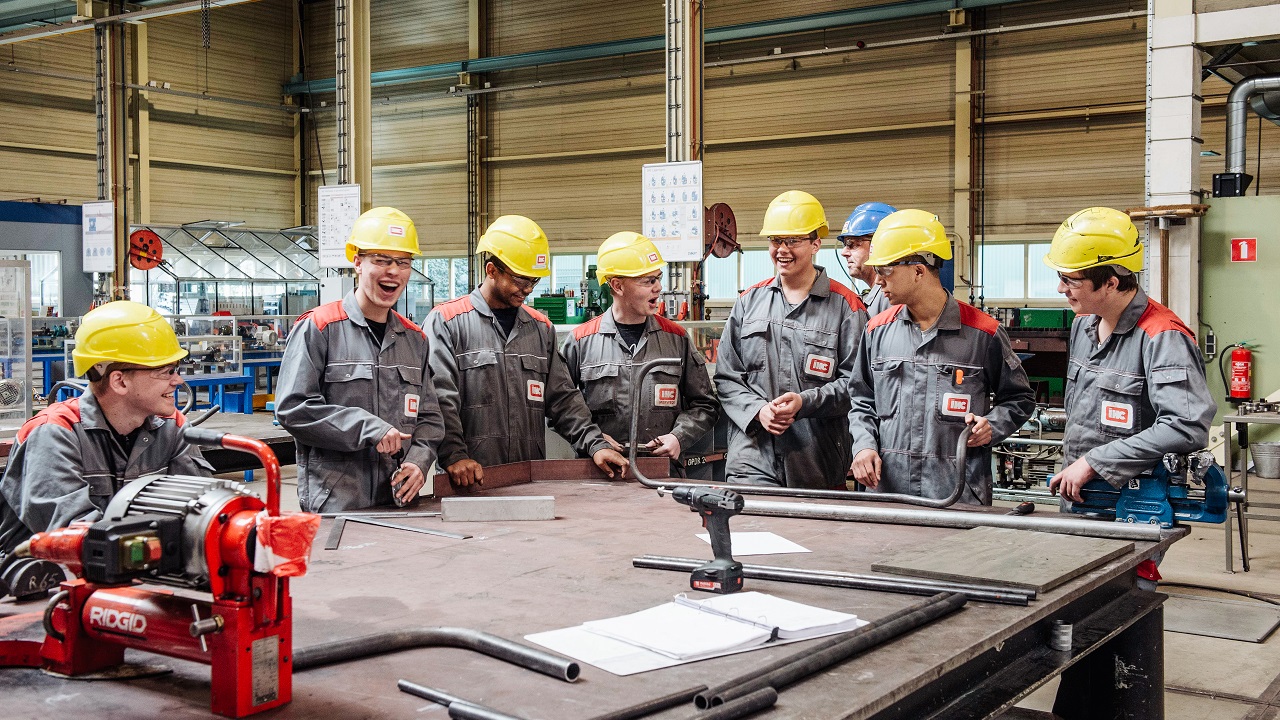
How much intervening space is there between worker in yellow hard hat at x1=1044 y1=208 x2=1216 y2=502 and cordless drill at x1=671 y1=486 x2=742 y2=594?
144 centimetres

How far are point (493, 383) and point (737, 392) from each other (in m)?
0.88

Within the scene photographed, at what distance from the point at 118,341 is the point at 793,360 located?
7.35 feet

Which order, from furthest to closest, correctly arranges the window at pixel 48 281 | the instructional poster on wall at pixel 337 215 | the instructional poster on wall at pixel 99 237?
1. the window at pixel 48 281
2. the instructional poster on wall at pixel 99 237
3. the instructional poster on wall at pixel 337 215

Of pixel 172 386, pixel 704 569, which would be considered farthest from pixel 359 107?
pixel 704 569

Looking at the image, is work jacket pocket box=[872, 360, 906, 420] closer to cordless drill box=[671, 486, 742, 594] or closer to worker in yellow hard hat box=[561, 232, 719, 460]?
worker in yellow hard hat box=[561, 232, 719, 460]

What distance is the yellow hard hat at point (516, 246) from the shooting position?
12.1 feet

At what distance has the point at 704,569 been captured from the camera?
2.06 meters

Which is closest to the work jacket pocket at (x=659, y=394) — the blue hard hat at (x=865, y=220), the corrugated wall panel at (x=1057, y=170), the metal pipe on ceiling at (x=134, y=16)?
the blue hard hat at (x=865, y=220)

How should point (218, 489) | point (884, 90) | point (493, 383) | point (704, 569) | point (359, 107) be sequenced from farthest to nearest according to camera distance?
point (884, 90) → point (359, 107) → point (493, 383) → point (704, 569) → point (218, 489)

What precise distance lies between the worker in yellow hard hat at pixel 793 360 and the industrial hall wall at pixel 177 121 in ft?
49.3

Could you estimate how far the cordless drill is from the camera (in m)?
2.05

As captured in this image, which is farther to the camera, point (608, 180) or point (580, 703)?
point (608, 180)

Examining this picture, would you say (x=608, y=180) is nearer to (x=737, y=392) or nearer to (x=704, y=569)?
(x=737, y=392)

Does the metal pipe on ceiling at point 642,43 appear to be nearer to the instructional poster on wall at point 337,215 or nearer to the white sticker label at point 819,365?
the instructional poster on wall at point 337,215
